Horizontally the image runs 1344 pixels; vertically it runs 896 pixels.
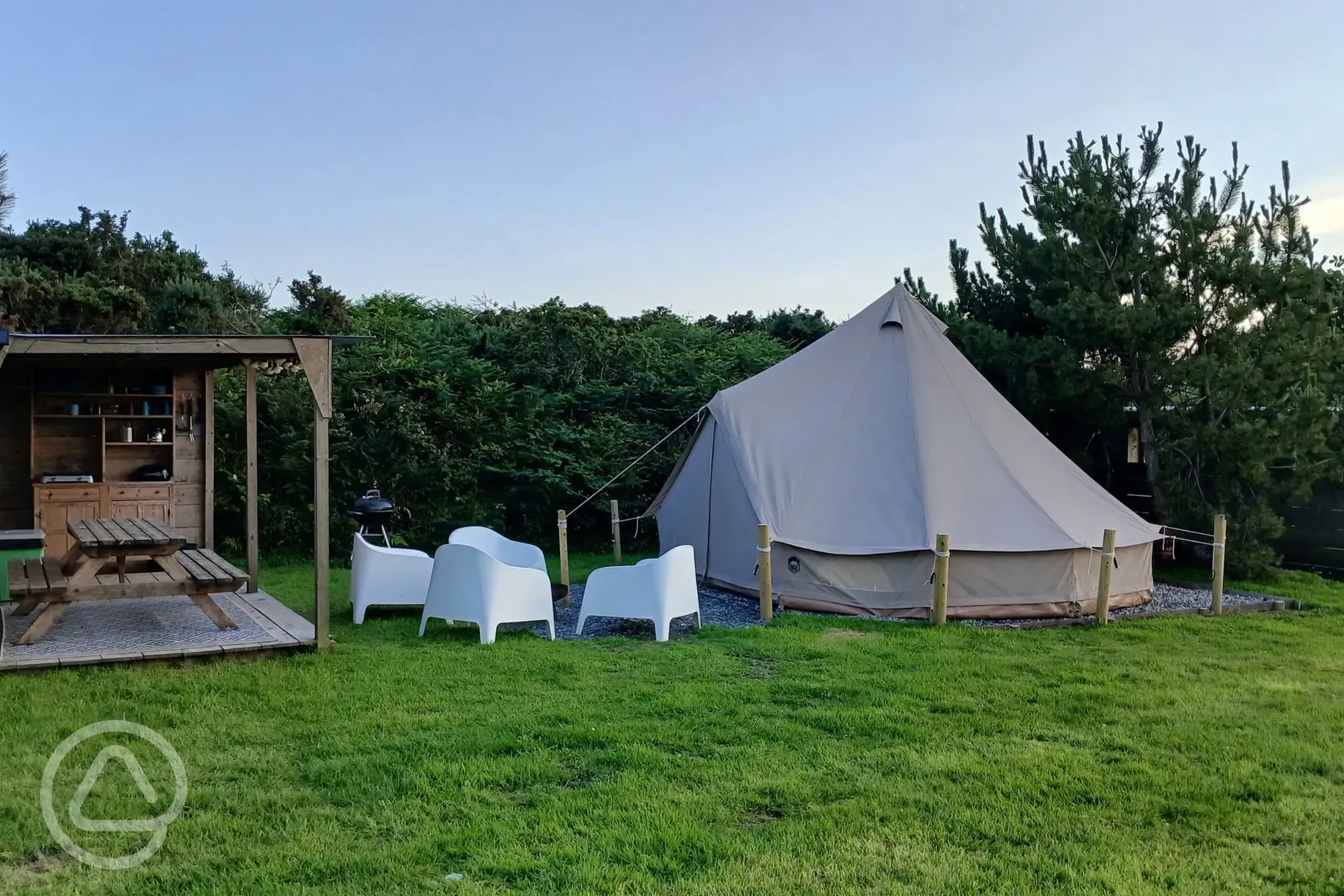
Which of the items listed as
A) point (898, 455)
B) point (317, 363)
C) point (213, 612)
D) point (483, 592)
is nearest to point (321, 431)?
point (317, 363)

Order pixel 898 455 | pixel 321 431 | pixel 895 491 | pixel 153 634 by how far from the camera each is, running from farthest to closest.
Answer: pixel 898 455
pixel 895 491
pixel 153 634
pixel 321 431

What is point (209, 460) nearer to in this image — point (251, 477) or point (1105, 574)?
point (251, 477)

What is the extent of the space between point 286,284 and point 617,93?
5.39m

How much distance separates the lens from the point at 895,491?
7.70 m

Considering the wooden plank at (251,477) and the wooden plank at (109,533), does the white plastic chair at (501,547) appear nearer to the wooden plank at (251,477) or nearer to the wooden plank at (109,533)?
the wooden plank at (251,477)

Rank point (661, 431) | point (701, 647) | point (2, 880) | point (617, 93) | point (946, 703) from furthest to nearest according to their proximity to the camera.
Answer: point (661, 431)
point (617, 93)
point (701, 647)
point (946, 703)
point (2, 880)

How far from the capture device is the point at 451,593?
6.17 metres

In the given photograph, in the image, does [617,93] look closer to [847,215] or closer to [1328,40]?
[847,215]

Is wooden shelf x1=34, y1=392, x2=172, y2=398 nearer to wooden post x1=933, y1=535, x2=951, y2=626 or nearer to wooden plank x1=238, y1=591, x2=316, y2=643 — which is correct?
wooden plank x1=238, y1=591, x2=316, y2=643

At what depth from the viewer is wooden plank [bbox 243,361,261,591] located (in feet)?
24.2

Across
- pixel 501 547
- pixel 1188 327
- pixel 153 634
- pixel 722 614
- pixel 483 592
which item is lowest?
pixel 722 614

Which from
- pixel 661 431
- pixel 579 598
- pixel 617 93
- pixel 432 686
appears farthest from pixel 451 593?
pixel 617 93

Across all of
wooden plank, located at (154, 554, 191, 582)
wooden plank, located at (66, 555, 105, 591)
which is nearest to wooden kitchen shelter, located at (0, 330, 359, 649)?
wooden plank, located at (154, 554, 191, 582)

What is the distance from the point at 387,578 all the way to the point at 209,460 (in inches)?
117
